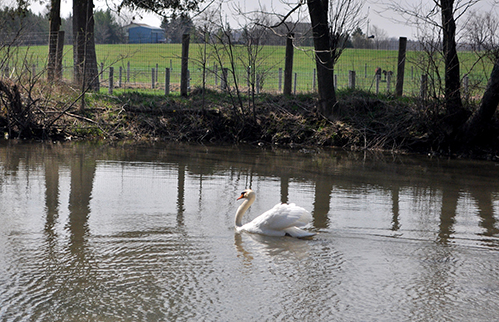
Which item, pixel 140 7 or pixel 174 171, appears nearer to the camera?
pixel 174 171

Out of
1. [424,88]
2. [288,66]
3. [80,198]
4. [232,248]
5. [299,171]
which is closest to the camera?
[232,248]

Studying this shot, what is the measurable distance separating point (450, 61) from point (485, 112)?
1.67m

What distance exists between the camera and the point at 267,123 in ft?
59.2

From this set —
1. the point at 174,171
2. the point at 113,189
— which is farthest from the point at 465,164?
the point at 113,189

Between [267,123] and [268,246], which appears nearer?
[268,246]

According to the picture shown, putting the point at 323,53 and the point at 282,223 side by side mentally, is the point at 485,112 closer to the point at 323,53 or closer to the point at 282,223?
the point at 323,53

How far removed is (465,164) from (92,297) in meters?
11.4

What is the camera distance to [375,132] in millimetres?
16781

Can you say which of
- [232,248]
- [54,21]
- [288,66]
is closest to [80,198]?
[232,248]

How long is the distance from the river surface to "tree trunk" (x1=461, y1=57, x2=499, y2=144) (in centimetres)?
423

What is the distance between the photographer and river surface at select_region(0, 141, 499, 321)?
17.0 ft

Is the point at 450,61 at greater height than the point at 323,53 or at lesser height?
lesser

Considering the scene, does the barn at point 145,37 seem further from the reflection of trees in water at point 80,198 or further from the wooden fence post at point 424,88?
the wooden fence post at point 424,88

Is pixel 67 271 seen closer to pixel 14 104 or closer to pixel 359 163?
pixel 359 163
